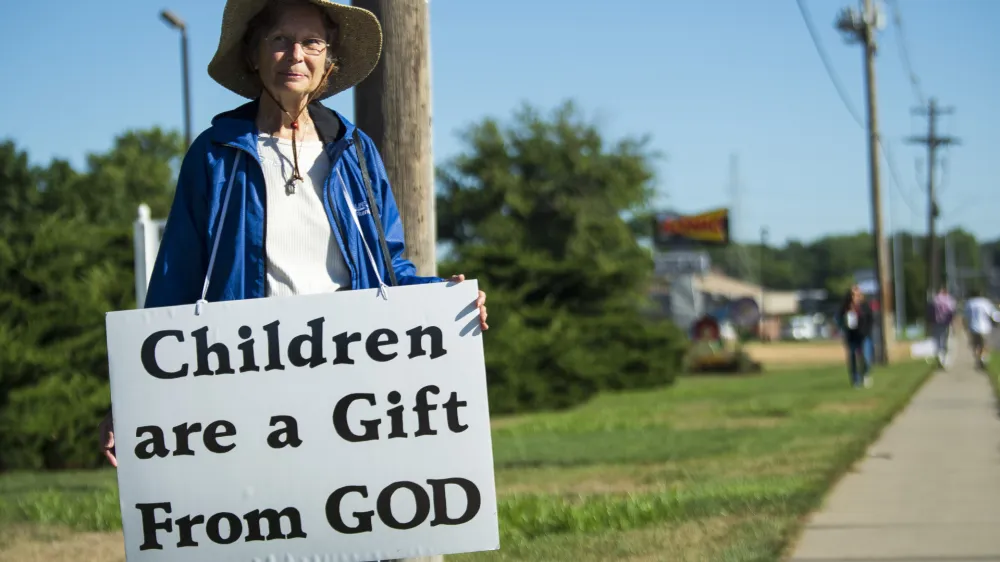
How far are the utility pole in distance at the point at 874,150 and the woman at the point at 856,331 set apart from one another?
9.95 metres

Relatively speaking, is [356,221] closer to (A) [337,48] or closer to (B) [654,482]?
(A) [337,48]

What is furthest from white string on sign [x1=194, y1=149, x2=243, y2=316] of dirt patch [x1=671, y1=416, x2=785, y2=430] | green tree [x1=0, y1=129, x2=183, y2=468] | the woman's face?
dirt patch [x1=671, y1=416, x2=785, y2=430]

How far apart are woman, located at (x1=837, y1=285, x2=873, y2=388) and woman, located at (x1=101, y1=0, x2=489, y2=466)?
17904 mm

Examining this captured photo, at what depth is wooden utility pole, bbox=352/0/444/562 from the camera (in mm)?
4668

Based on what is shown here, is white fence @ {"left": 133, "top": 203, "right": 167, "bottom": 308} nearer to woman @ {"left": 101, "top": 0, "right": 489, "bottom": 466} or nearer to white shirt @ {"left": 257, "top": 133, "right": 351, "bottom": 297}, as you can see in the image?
woman @ {"left": 101, "top": 0, "right": 489, "bottom": 466}

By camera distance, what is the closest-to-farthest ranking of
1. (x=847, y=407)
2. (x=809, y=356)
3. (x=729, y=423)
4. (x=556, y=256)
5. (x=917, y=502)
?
(x=917, y=502) → (x=729, y=423) → (x=847, y=407) → (x=556, y=256) → (x=809, y=356)

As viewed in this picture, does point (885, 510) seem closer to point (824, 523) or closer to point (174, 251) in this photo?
point (824, 523)

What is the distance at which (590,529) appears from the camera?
677 centimetres

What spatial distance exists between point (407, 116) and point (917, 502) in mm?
4454

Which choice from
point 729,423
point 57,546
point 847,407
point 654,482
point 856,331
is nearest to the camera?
point 57,546

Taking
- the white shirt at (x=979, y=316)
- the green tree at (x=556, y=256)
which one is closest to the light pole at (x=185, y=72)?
the green tree at (x=556, y=256)

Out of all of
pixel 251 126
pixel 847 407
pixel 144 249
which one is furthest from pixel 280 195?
pixel 847 407

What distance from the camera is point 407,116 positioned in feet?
15.6

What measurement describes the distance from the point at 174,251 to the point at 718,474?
6559 millimetres
